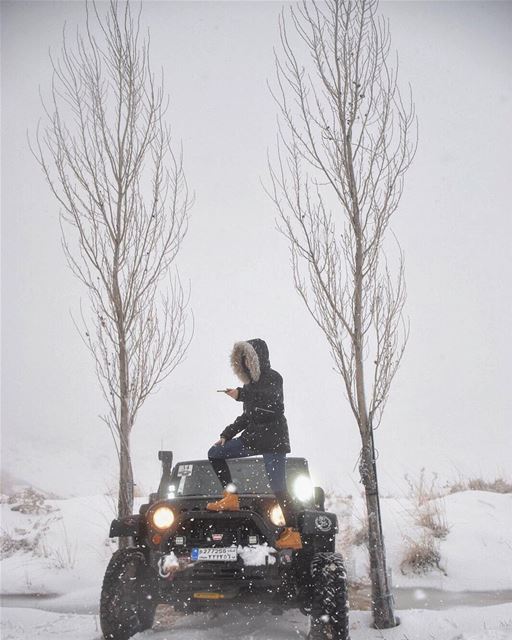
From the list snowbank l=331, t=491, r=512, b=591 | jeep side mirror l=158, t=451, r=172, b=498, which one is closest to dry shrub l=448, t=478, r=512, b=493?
snowbank l=331, t=491, r=512, b=591

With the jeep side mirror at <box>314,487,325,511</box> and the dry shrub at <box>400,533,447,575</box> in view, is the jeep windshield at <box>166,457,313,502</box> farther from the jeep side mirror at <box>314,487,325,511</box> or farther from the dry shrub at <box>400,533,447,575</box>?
the dry shrub at <box>400,533,447,575</box>

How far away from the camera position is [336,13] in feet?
21.6

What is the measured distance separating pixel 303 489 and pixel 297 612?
49.0 inches

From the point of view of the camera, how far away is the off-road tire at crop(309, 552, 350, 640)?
367cm

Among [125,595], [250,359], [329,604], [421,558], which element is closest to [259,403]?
[250,359]

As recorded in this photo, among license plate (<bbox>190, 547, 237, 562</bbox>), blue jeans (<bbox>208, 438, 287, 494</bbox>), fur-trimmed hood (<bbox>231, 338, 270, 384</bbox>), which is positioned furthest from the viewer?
fur-trimmed hood (<bbox>231, 338, 270, 384</bbox>)

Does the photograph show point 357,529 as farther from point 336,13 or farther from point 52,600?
point 336,13

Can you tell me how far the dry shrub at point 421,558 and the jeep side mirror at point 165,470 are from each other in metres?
3.62

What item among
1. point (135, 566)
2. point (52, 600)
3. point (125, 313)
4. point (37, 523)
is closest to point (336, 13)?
point (125, 313)

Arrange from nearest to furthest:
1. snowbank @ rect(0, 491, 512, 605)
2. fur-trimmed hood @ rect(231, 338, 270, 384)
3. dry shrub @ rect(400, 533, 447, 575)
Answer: fur-trimmed hood @ rect(231, 338, 270, 384), snowbank @ rect(0, 491, 512, 605), dry shrub @ rect(400, 533, 447, 575)

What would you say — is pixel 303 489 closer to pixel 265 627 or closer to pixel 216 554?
pixel 265 627

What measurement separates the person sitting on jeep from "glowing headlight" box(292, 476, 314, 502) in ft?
3.12

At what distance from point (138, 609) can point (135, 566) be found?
39 cm

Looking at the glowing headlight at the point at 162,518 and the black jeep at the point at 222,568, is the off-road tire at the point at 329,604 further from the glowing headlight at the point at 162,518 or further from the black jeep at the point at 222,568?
the glowing headlight at the point at 162,518
